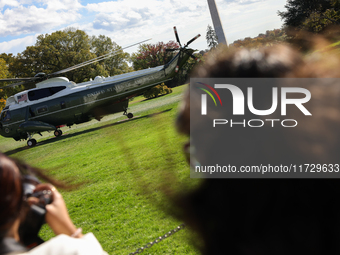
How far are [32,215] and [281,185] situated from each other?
34.0 inches

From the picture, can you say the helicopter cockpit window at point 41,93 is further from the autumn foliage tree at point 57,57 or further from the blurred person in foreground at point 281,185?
the autumn foliage tree at point 57,57

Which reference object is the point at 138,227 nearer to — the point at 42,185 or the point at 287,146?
the point at 42,185

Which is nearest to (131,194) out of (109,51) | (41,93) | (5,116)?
(41,93)

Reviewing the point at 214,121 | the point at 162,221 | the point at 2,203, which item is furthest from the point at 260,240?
the point at 162,221

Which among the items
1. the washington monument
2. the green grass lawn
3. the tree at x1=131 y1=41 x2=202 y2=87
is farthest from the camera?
the tree at x1=131 y1=41 x2=202 y2=87

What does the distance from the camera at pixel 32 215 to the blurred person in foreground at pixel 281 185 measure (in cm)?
64

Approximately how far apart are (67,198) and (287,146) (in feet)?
19.8

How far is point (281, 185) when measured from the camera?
0.76 m

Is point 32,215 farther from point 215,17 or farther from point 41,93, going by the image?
point 215,17

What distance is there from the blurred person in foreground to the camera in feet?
2.08

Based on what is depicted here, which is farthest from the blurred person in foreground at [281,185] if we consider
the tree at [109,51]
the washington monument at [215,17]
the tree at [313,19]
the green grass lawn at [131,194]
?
the tree at [109,51]

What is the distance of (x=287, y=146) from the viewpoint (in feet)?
2.41

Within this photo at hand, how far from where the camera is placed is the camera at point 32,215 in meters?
0.93

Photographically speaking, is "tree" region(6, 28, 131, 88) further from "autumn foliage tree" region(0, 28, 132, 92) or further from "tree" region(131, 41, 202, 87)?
"tree" region(131, 41, 202, 87)
